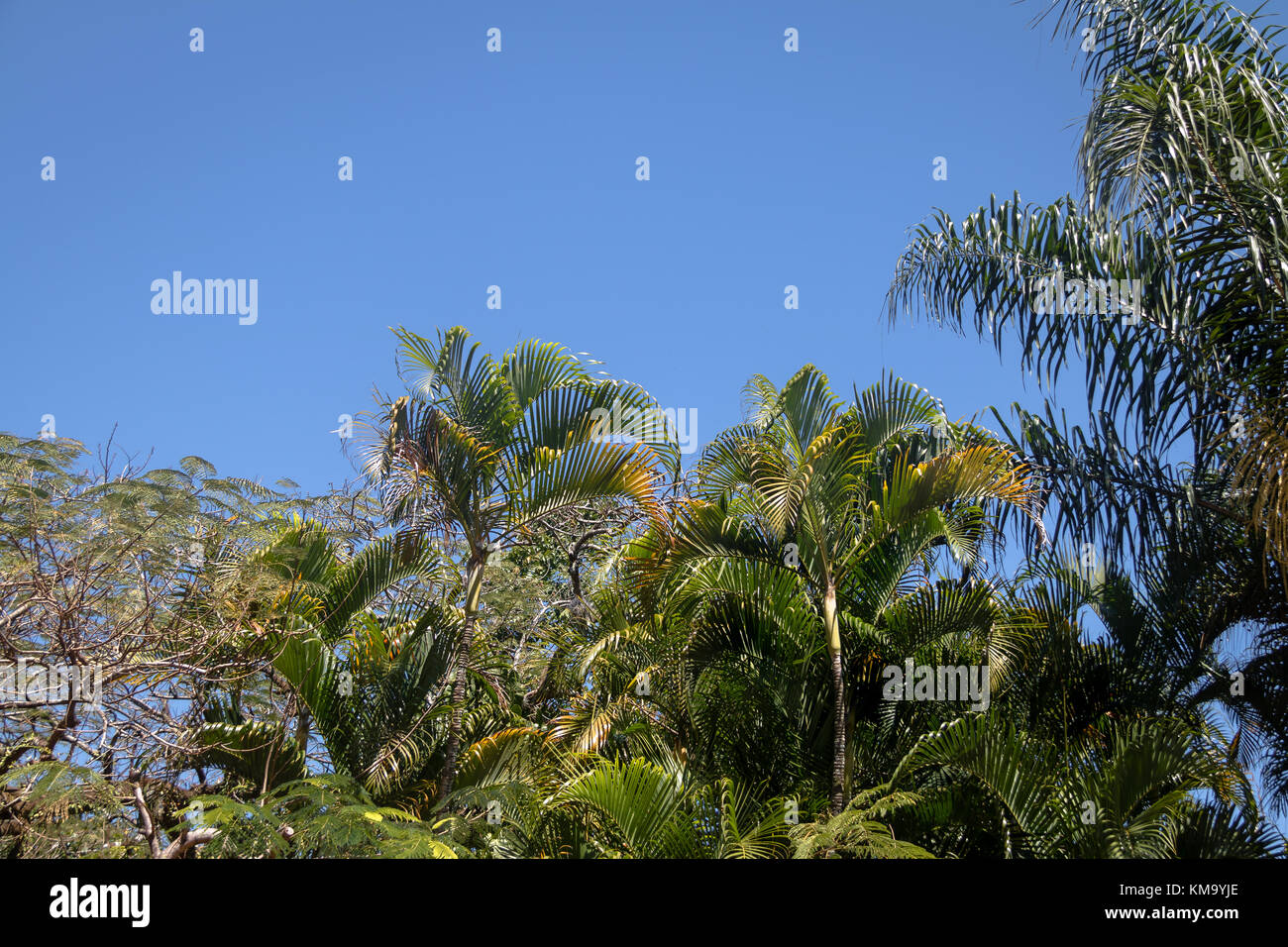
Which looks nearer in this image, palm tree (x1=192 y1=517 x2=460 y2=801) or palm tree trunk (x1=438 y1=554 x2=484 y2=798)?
palm tree (x1=192 y1=517 x2=460 y2=801)

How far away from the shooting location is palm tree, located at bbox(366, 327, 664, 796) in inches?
353

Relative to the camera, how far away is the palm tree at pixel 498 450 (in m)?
8.97

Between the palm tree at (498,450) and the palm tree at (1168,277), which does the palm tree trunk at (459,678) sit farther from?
the palm tree at (1168,277)

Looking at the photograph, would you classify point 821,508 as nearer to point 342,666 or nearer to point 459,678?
point 459,678

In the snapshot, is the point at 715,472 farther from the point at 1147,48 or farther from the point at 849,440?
the point at 1147,48

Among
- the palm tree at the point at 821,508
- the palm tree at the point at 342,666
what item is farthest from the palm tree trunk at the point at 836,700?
the palm tree at the point at 342,666

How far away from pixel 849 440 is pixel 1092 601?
9.09 feet

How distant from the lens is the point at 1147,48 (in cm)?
836

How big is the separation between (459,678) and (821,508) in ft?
11.0

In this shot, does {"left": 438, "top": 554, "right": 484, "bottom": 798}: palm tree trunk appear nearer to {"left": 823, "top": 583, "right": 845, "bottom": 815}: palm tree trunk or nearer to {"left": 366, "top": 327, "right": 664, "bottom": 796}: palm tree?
{"left": 366, "top": 327, "right": 664, "bottom": 796}: palm tree

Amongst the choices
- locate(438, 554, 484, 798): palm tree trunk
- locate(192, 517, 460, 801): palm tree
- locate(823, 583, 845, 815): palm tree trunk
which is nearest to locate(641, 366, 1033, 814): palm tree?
locate(823, 583, 845, 815): palm tree trunk

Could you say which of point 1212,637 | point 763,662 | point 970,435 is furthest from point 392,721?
point 1212,637

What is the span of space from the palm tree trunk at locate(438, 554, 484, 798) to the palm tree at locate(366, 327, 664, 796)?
1 centimetres

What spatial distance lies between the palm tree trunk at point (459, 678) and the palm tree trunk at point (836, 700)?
9.91 ft
